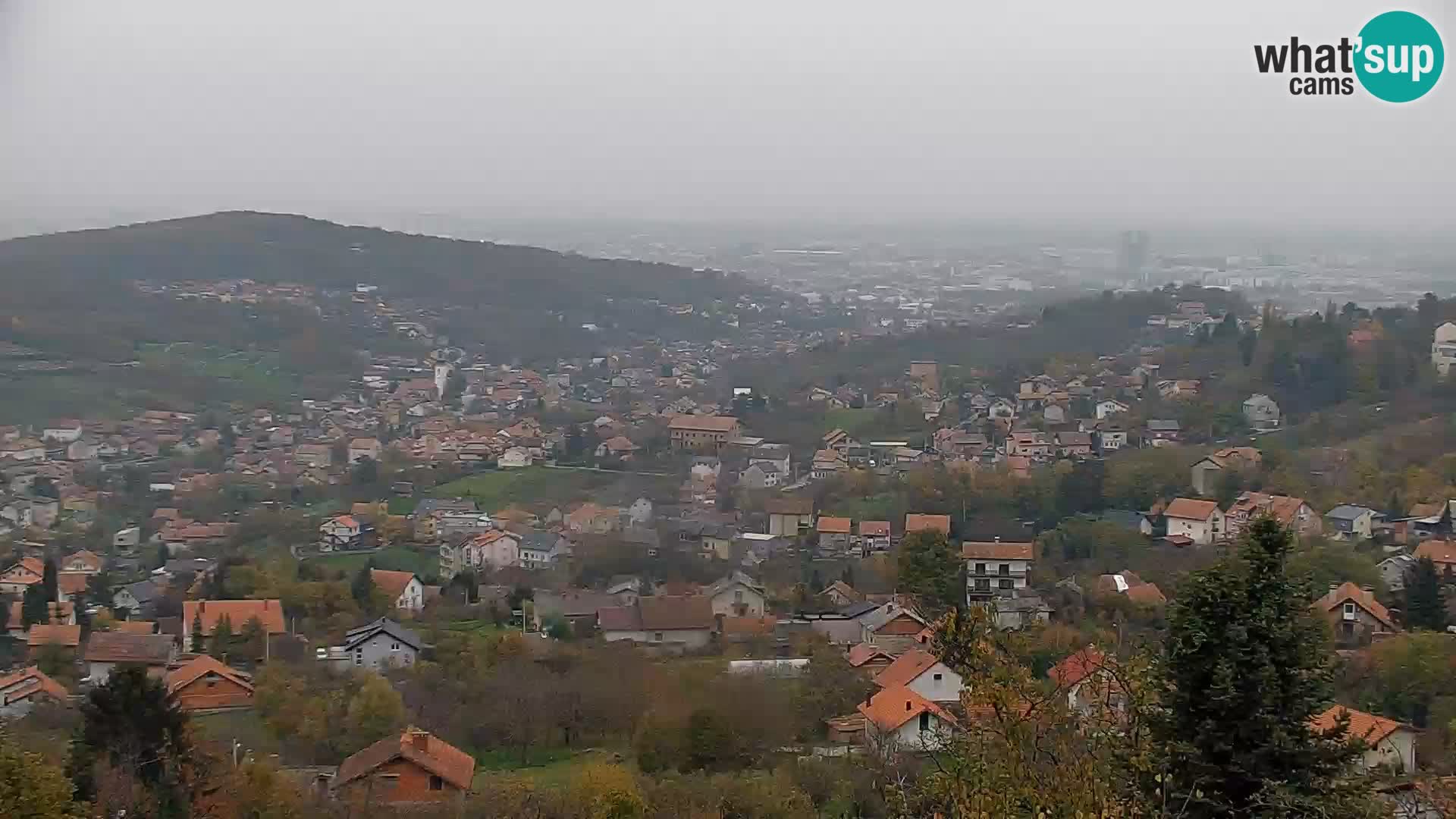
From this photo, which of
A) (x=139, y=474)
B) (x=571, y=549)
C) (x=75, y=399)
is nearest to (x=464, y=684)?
(x=571, y=549)

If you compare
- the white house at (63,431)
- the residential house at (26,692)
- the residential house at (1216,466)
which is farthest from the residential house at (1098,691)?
the white house at (63,431)

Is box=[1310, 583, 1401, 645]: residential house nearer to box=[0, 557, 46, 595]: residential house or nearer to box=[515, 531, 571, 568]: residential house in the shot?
box=[515, 531, 571, 568]: residential house

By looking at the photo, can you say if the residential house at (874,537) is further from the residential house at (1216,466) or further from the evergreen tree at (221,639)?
the evergreen tree at (221,639)

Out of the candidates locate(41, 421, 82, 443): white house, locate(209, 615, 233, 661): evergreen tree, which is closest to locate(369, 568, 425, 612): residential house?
locate(209, 615, 233, 661): evergreen tree

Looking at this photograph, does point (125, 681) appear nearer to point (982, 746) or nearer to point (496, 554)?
point (982, 746)

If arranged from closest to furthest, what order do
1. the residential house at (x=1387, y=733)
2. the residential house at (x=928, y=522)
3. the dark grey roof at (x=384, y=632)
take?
the residential house at (x=1387, y=733) → the dark grey roof at (x=384, y=632) → the residential house at (x=928, y=522)

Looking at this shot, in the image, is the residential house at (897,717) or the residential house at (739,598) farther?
the residential house at (739,598)

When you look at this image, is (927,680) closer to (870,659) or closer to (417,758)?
(870,659)
